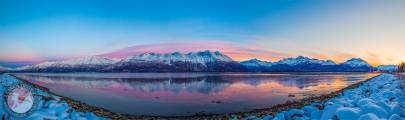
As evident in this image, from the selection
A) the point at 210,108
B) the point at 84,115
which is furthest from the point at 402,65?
the point at 84,115

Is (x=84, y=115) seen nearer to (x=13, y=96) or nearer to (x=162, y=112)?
(x=13, y=96)

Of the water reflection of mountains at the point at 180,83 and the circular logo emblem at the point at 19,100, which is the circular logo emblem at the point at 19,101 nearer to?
the circular logo emblem at the point at 19,100

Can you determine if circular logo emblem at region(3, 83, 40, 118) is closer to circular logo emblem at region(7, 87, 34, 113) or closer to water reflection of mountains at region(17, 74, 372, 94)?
circular logo emblem at region(7, 87, 34, 113)

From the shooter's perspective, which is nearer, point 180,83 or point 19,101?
point 19,101

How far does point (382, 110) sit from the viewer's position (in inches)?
464

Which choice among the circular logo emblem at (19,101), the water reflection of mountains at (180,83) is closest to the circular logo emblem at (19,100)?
the circular logo emblem at (19,101)

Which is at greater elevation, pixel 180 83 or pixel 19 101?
pixel 19 101

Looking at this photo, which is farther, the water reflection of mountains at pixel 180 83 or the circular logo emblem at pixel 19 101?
the water reflection of mountains at pixel 180 83

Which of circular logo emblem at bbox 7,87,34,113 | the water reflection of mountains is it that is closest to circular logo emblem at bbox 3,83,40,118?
circular logo emblem at bbox 7,87,34,113

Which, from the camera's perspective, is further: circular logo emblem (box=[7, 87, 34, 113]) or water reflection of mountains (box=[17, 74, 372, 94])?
water reflection of mountains (box=[17, 74, 372, 94])

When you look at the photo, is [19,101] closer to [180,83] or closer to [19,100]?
[19,100]

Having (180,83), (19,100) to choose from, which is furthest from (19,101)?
(180,83)

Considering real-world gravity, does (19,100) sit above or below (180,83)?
above

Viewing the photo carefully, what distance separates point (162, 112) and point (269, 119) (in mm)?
9319
